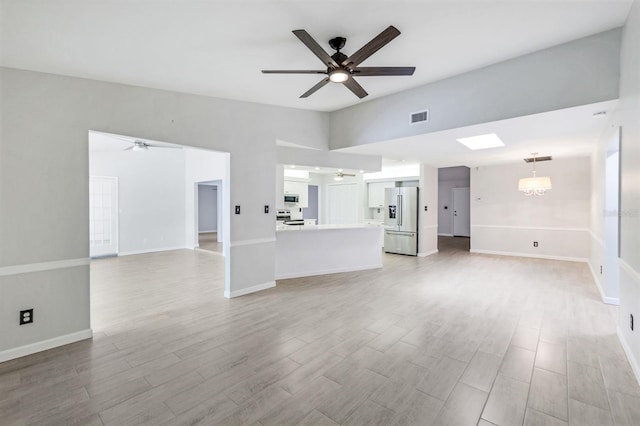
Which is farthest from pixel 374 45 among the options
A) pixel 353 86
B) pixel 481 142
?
pixel 481 142

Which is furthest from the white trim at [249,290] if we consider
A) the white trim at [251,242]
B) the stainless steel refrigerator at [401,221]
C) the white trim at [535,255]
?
the white trim at [535,255]

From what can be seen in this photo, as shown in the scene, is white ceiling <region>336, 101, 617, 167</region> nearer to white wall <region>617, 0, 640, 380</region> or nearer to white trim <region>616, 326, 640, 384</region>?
white wall <region>617, 0, 640, 380</region>

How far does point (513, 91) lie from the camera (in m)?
3.55

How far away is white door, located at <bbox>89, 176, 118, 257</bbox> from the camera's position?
7.81 m

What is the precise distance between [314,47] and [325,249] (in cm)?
413

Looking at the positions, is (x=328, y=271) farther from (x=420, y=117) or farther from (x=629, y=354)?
(x=629, y=354)

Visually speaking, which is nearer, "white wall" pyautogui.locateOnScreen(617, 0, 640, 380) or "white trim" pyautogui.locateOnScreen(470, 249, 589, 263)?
"white wall" pyautogui.locateOnScreen(617, 0, 640, 380)

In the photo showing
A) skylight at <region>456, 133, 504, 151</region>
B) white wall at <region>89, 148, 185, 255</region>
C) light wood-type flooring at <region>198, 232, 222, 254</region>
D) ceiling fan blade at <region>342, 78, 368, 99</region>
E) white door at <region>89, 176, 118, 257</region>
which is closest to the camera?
ceiling fan blade at <region>342, 78, 368, 99</region>

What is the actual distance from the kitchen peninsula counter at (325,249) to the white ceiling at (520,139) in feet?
5.63

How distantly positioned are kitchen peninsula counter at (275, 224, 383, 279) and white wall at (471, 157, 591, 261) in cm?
409

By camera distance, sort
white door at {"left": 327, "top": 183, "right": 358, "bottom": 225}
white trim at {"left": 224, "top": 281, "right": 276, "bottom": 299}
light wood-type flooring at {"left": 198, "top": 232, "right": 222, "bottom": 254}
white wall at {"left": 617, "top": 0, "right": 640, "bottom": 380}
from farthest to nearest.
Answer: white door at {"left": 327, "top": 183, "right": 358, "bottom": 225} < light wood-type flooring at {"left": 198, "top": 232, "right": 222, "bottom": 254} < white trim at {"left": 224, "top": 281, "right": 276, "bottom": 299} < white wall at {"left": 617, "top": 0, "right": 640, "bottom": 380}

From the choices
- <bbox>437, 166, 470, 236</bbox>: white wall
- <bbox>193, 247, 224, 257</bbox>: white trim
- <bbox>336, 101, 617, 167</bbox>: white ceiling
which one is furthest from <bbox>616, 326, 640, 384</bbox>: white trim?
<bbox>437, 166, 470, 236</bbox>: white wall

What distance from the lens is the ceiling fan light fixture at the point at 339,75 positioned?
281 centimetres

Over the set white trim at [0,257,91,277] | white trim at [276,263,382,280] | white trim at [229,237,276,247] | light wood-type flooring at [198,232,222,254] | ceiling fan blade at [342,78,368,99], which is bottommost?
white trim at [276,263,382,280]
